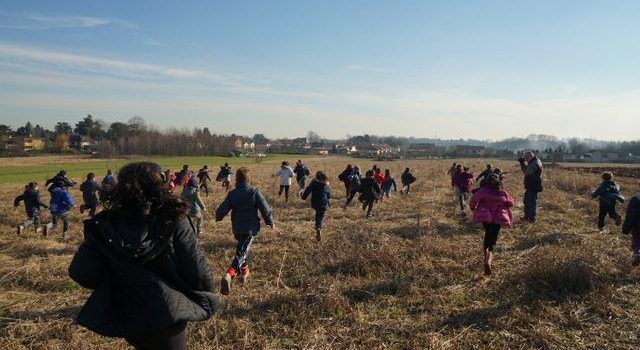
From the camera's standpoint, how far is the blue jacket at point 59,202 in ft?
35.8

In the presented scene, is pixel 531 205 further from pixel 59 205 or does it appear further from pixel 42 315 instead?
pixel 59 205

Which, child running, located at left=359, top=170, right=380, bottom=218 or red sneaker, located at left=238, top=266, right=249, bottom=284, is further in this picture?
child running, located at left=359, top=170, right=380, bottom=218

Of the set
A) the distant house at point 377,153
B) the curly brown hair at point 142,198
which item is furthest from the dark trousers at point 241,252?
the distant house at point 377,153

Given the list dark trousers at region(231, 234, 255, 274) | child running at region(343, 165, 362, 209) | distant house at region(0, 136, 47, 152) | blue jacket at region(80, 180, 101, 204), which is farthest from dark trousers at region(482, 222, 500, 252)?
distant house at region(0, 136, 47, 152)

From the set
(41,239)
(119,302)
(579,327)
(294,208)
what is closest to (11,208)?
(41,239)

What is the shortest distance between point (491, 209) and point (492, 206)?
54 millimetres

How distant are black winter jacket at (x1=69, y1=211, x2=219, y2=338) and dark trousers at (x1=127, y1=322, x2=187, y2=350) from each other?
7 cm

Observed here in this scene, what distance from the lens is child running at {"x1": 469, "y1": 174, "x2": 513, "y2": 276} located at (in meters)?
7.51

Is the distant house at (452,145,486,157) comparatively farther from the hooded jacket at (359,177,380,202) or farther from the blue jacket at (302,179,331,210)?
the blue jacket at (302,179,331,210)

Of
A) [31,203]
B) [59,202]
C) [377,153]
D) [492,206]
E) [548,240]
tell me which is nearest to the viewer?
[492,206]

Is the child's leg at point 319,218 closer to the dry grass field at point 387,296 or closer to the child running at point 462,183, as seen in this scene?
the dry grass field at point 387,296

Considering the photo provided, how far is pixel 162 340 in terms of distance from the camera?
2918 mm

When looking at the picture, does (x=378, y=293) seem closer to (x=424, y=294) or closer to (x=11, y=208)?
(x=424, y=294)

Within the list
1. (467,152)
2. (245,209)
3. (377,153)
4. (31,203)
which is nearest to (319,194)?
(245,209)
